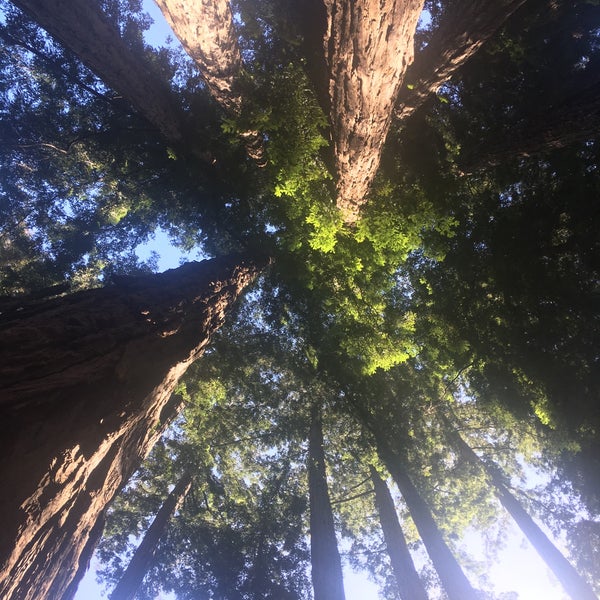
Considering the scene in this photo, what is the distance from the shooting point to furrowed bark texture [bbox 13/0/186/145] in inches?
230

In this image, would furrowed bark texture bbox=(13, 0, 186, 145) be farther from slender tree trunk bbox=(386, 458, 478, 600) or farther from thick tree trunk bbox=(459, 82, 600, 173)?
slender tree trunk bbox=(386, 458, 478, 600)

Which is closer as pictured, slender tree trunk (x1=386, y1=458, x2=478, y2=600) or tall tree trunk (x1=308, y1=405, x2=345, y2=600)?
slender tree trunk (x1=386, y1=458, x2=478, y2=600)

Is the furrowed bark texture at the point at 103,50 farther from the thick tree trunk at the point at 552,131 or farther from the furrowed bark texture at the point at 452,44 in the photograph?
the thick tree trunk at the point at 552,131

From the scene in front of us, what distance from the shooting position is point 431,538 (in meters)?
9.89

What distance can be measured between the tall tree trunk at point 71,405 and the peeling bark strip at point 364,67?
14.0 feet

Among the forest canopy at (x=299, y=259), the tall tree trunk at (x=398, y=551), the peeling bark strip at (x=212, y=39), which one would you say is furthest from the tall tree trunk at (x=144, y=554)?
the peeling bark strip at (x=212, y=39)

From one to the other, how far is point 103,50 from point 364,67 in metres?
4.81

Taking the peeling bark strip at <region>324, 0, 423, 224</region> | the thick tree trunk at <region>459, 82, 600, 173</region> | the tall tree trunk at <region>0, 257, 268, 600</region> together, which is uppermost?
the thick tree trunk at <region>459, 82, 600, 173</region>

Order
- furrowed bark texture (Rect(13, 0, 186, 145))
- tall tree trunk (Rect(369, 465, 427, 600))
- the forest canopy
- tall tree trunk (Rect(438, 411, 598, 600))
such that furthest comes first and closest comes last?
tall tree trunk (Rect(438, 411, 598, 600)), tall tree trunk (Rect(369, 465, 427, 600)), furrowed bark texture (Rect(13, 0, 186, 145)), the forest canopy

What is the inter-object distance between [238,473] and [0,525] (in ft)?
51.4

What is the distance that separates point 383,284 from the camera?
995 centimetres

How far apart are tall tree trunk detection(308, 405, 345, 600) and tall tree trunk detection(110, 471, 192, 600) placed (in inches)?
225

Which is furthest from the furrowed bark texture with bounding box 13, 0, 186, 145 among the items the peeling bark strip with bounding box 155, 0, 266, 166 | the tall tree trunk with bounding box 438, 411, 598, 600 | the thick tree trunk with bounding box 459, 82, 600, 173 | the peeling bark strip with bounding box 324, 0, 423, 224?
the tall tree trunk with bounding box 438, 411, 598, 600

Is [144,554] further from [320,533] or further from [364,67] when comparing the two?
[364,67]
